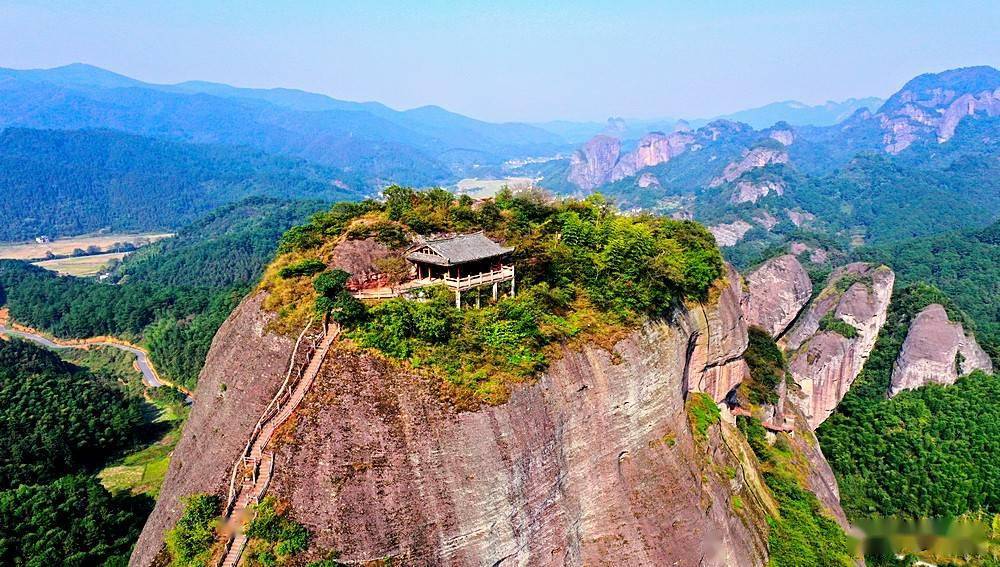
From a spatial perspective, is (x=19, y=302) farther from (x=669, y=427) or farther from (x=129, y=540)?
(x=669, y=427)

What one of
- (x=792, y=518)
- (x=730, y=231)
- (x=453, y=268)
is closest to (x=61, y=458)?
(x=453, y=268)

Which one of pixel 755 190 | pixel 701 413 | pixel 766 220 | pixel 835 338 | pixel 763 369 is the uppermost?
pixel 701 413

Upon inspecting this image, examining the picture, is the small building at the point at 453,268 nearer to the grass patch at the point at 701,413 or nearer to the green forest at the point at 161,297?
the grass patch at the point at 701,413

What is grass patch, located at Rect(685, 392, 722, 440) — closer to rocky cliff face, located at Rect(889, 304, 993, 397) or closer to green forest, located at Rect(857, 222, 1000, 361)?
rocky cliff face, located at Rect(889, 304, 993, 397)

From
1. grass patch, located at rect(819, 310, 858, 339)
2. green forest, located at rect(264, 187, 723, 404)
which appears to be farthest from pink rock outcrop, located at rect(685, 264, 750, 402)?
grass patch, located at rect(819, 310, 858, 339)

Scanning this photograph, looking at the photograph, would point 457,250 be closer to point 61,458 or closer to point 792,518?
point 792,518

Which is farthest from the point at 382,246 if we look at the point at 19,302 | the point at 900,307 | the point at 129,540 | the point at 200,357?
the point at 19,302
